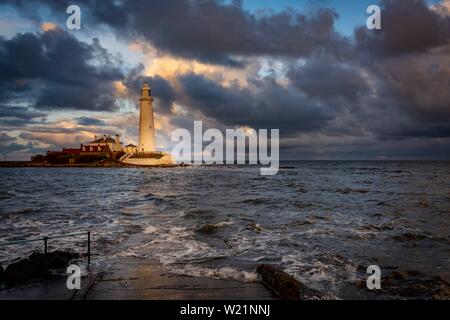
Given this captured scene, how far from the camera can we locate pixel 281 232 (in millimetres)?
13812

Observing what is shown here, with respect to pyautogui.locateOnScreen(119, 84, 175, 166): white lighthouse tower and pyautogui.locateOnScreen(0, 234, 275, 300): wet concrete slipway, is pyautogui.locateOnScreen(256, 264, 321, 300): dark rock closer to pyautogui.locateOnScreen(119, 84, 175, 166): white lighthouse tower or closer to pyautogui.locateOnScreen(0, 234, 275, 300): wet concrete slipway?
pyautogui.locateOnScreen(0, 234, 275, 300): wet concrete slipway

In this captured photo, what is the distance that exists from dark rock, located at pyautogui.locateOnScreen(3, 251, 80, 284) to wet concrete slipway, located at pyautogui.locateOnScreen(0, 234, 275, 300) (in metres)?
0.30

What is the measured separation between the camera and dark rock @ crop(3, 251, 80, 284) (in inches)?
285

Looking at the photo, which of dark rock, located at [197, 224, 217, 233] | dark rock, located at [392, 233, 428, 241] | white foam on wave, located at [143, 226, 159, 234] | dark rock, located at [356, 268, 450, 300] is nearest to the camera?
dark rock, located at [356, 268, 450, 300]

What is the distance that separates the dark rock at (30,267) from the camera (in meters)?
7.23

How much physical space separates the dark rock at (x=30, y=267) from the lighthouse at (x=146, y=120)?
7449 cm

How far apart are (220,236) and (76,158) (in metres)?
93.8

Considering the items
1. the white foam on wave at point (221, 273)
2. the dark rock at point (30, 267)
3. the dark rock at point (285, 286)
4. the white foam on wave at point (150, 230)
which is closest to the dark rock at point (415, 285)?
the dark rock at point (285, 286)

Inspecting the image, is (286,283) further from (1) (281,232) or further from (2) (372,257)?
(1) (281,232)

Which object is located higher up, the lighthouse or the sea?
the lighthouse

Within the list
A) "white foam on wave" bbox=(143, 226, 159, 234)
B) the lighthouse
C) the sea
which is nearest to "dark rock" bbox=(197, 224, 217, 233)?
the sea

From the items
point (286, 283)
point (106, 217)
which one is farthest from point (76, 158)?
point (286, 283)

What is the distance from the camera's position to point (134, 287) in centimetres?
704

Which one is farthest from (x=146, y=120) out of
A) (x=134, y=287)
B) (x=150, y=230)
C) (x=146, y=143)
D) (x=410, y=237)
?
(x=134, y=287)
